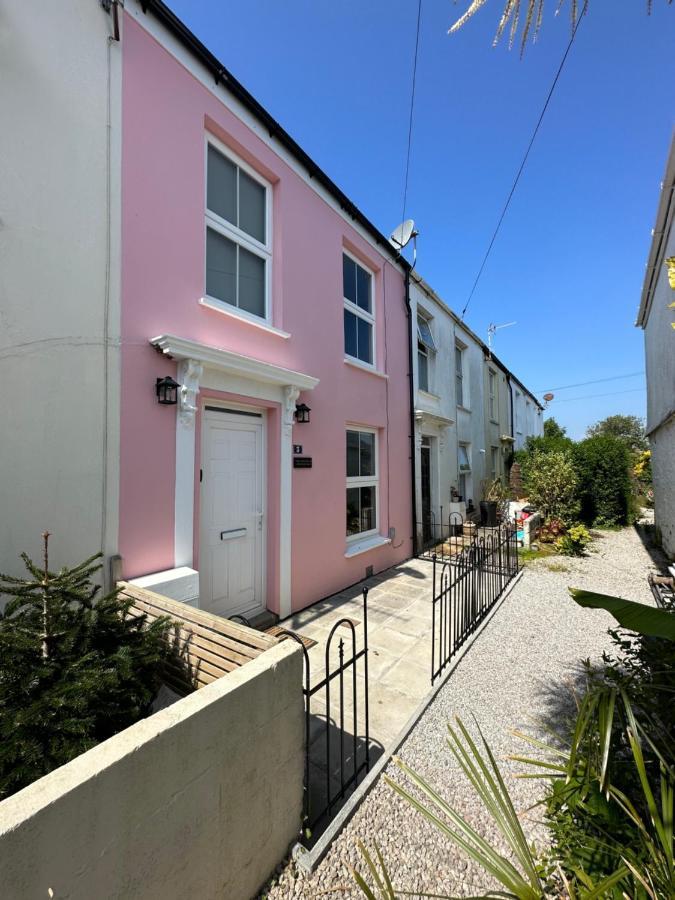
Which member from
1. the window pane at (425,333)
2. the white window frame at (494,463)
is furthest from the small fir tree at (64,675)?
the white window frame at (494,463)

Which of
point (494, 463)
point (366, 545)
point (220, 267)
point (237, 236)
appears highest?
point (237, 236)

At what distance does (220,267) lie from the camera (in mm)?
4570

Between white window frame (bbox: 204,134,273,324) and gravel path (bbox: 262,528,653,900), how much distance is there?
4643mm

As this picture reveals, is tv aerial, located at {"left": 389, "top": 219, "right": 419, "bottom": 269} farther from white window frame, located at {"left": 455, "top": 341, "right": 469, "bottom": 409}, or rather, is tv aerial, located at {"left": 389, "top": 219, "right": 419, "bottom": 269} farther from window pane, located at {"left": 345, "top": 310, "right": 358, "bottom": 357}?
white window frame, located at {"left": 455, "top": 341, "right": 469, "bottom": 409}

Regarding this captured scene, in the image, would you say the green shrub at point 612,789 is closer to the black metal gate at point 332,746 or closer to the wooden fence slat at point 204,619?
the black metal gate at point 332,746

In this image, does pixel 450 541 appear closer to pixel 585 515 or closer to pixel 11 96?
pixel 585 515

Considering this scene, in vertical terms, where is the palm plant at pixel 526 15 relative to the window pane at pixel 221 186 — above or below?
below

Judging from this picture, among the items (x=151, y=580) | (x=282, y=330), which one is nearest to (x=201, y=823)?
(x=151, y=580)

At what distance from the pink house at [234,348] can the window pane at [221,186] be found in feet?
0.08

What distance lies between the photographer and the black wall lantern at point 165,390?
366 cm

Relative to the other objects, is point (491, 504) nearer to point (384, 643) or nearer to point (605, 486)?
point (605, 486)

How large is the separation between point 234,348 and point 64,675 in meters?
3.50

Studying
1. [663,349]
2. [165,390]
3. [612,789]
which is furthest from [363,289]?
[612,789]

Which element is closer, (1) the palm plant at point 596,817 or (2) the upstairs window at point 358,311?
(1) the palm plant at point 596,817
